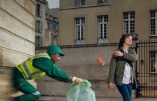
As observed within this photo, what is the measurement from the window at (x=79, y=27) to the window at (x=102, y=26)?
6.80 ft

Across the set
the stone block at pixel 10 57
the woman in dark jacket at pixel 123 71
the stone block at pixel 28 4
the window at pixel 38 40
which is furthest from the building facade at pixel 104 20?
the woman in dark jacket at pixel 123 71

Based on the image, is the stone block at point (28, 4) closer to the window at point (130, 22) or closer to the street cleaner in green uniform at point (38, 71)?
the street cleaner in green uniform at point (38, 71)

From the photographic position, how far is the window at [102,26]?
4644cm

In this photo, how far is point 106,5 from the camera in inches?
1816

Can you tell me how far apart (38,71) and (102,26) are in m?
39.4

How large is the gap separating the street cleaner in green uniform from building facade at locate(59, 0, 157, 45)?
34.9m

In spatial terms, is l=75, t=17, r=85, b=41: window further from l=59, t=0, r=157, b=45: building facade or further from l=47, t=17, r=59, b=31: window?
l=47, t=17, r=59, b=31: window

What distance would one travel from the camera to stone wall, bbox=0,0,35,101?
850cm

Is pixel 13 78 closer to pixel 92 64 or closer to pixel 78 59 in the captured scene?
pixel 92 64

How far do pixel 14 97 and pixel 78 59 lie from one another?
13.9 metres

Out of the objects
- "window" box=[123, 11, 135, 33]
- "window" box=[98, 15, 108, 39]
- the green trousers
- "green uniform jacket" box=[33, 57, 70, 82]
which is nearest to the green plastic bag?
"green uniform jacket" box=[33, 57, 70, 82]

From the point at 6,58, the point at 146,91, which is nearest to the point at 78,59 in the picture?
the point at 146,91

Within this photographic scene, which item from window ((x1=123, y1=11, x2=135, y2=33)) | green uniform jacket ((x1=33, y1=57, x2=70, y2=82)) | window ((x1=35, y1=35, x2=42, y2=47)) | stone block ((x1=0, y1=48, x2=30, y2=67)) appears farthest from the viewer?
window ((x1=35, y1=35, x2=42, y2=47))

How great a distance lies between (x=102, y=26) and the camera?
153 feet
